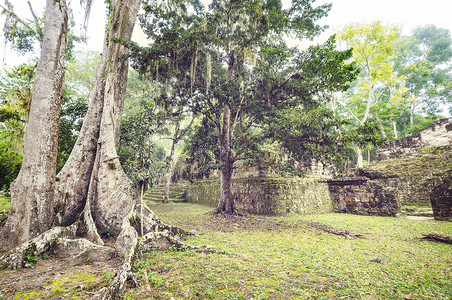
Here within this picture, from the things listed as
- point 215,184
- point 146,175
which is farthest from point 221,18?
point 215,184

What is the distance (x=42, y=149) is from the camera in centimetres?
356

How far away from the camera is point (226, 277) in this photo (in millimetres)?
2498

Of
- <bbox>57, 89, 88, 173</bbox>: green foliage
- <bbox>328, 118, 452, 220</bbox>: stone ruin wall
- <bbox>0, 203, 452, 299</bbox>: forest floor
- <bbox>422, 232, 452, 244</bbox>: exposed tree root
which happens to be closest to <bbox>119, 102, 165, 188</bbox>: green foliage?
<bbox>57, 89, 88, 173</bbox>: green foliage

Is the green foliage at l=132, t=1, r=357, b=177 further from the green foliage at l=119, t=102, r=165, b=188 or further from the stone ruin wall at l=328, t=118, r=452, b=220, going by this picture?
the stone ruin wall at l=328, t=118, r=452, b=220

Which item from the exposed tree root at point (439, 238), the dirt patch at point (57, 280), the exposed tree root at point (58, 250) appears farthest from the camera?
the exposed tree root at point (439, 238)

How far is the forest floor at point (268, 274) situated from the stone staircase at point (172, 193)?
38.2ft

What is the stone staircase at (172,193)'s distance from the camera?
15.0m

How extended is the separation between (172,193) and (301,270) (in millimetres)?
14903

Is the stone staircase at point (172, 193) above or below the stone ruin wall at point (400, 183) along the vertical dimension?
below

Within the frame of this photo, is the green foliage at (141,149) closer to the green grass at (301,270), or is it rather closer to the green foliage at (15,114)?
the green grass at (301,270)

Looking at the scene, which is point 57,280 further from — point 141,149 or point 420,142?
point 420,142

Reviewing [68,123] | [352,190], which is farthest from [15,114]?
→ [352,190]

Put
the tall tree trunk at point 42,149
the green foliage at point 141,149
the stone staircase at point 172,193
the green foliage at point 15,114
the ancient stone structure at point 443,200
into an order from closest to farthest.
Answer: the tall tree trunk at point 42,149, the green foliage at point 141,149, the green foliage at point 15,114, the ancient stone structure at point 443,200, the stone staircase at point 172,193

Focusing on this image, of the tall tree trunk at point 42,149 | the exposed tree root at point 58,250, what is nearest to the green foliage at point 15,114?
the tall tree trunk at point 42,149
